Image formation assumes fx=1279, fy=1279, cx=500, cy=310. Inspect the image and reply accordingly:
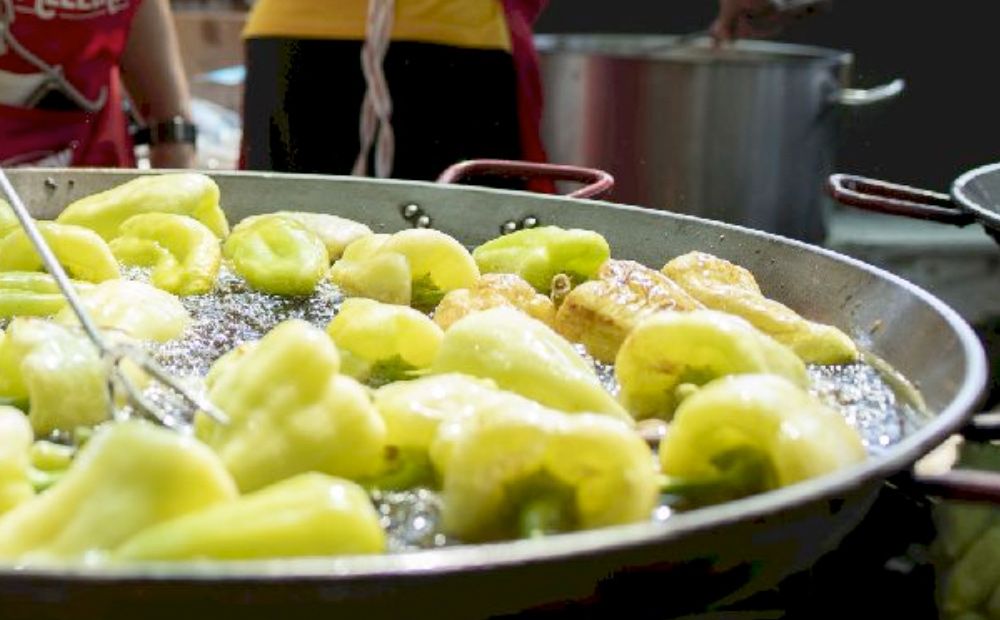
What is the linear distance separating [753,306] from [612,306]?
11 cm

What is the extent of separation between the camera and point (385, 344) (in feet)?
2.80

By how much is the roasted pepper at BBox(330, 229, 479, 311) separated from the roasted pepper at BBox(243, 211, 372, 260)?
0.08 meters

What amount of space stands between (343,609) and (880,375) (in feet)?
1.72

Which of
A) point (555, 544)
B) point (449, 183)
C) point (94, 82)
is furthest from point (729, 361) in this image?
point (94, 82)

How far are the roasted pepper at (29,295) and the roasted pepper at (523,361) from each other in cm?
32

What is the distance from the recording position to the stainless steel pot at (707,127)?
2242 mm

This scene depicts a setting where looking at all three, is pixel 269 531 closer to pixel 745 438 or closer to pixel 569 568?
pixel 569 568

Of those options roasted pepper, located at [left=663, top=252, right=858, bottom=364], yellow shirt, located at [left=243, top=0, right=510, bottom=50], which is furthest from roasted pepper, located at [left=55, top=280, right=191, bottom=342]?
yellow shirt, located at [left=243, top=0, right=510, bottom=50]

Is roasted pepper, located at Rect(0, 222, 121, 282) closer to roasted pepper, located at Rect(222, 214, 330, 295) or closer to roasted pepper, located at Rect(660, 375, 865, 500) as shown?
roasted pepper, located at Rect(222, 214, 330, 295)

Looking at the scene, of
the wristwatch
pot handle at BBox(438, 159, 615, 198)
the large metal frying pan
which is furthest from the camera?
the wristwatch

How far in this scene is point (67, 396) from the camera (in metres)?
0.74

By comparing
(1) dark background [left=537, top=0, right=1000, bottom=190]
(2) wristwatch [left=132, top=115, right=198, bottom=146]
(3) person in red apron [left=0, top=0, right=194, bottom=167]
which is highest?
(3) person in red apron [left=0, top=0, right=194, bottom=167]

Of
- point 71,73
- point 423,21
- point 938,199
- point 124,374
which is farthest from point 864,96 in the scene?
point 124,374

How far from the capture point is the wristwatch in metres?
2.12
